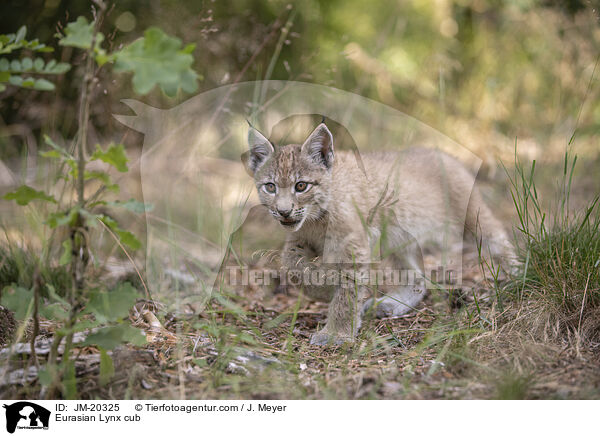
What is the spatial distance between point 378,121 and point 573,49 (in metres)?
2.73

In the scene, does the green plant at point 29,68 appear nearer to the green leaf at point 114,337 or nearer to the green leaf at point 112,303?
the green leaf at point 112,303

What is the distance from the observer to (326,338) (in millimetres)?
3121

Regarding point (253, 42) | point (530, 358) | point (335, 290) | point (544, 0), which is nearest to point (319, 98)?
point (253, 42)

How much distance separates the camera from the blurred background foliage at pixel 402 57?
16.5 ft

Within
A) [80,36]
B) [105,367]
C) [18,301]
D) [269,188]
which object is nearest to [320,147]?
[269,188]

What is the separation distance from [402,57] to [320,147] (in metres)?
4.03

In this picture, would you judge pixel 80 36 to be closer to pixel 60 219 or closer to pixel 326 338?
pixel 60 219

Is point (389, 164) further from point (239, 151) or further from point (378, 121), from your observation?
point (378, 121)
